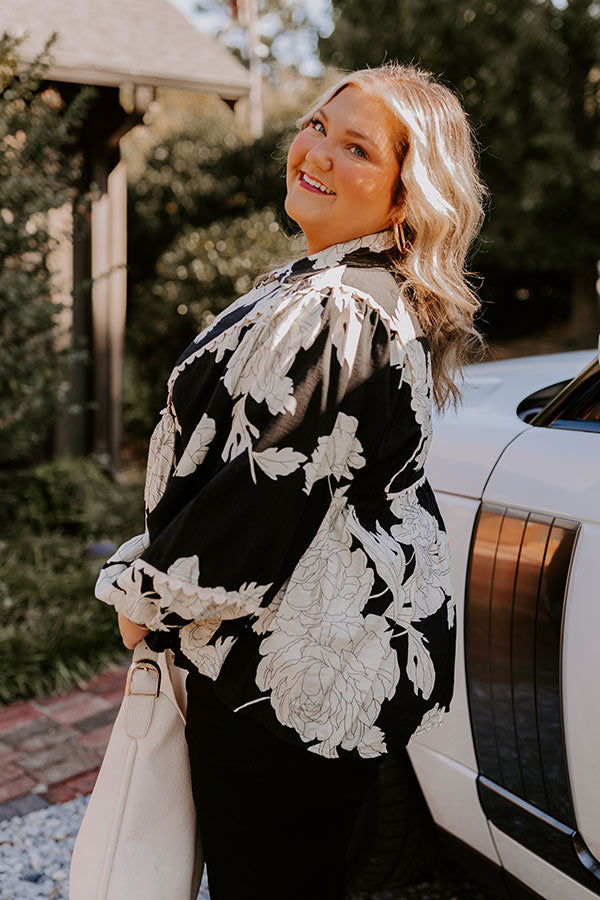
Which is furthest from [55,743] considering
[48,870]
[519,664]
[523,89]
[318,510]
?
[523,89]

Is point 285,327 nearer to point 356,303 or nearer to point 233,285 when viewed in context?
point 356,303

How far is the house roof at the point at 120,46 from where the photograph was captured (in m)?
5.55

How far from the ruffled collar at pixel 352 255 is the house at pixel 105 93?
162 inches

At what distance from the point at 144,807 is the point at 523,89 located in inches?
498

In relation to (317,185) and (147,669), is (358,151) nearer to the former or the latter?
(317,185)

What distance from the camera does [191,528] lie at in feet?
3.98

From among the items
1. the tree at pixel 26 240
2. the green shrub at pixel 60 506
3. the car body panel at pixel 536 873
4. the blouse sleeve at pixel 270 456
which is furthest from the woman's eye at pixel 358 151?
the green shrub at pixel 60 506

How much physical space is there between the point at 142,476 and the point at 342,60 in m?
8.90

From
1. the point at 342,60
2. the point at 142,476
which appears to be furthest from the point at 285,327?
the point at 342,60

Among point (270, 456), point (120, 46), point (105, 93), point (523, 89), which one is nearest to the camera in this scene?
point (270, 456)

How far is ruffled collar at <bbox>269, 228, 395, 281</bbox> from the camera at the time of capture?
4.53 feet

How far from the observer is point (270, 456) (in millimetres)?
1197

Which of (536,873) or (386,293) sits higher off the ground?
(386,293)

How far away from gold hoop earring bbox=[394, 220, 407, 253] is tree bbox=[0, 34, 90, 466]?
3.41 m
